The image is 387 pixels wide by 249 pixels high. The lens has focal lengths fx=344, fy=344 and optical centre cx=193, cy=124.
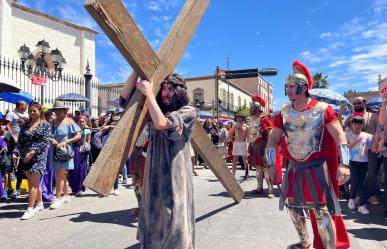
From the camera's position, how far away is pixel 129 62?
2.75 m

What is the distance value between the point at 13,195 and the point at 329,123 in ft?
20.7

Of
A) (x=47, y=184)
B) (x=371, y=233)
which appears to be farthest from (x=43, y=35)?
(x=371, y=233)

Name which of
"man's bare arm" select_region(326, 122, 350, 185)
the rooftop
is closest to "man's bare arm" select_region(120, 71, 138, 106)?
"man's bare arm" select_region(326, 122, 350, 185)

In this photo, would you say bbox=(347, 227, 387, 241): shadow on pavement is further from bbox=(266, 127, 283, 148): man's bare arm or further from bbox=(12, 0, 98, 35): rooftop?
bbox=(12, 0, 98, 35): rooftop

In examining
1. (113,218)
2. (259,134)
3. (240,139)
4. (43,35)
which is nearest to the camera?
(113,218)

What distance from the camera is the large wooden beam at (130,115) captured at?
2449 mm

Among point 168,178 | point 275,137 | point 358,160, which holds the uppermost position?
point 275,137

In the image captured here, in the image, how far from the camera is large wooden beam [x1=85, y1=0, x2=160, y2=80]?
7.96ft

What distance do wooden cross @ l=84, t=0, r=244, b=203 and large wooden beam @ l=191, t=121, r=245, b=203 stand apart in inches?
38.4

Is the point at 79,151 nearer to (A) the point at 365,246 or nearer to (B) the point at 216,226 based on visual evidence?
(B) the point at 216,226

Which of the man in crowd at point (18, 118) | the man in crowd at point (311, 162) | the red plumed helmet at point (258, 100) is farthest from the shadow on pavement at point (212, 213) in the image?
the man in crowd at point (18, 118)

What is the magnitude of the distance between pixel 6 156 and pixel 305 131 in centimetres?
586

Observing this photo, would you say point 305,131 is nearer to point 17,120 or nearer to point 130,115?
point 130,115

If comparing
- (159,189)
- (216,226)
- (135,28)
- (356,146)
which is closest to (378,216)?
(356,146)
